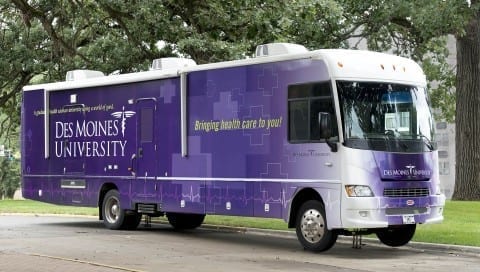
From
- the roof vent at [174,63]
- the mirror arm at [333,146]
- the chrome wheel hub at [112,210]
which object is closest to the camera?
the mirror arm at [333,146]

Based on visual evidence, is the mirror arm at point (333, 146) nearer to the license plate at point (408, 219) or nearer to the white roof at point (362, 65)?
the white roof at point (362, 65)

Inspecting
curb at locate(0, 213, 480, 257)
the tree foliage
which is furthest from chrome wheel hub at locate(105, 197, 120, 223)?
the tree foliage

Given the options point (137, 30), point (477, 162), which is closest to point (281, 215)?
point (137, 30)

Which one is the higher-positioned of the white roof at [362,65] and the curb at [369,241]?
the white roof at [362,65]

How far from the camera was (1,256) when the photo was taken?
13.3m

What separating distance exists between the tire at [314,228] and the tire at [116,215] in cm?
527

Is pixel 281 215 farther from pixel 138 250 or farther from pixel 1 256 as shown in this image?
pixel 1 256

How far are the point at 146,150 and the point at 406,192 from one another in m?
6.06

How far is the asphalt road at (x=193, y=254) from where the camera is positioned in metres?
12.4

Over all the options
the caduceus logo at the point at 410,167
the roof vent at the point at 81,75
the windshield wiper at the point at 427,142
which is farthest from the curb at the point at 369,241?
the roof vent at the point at 81,75

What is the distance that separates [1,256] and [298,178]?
508cm

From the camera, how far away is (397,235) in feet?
50.5

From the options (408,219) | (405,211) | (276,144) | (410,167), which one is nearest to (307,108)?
(276,144)

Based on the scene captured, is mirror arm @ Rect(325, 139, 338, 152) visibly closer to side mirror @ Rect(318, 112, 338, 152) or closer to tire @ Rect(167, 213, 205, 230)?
side mirror @ Rect(318, 112, 338, 152)
